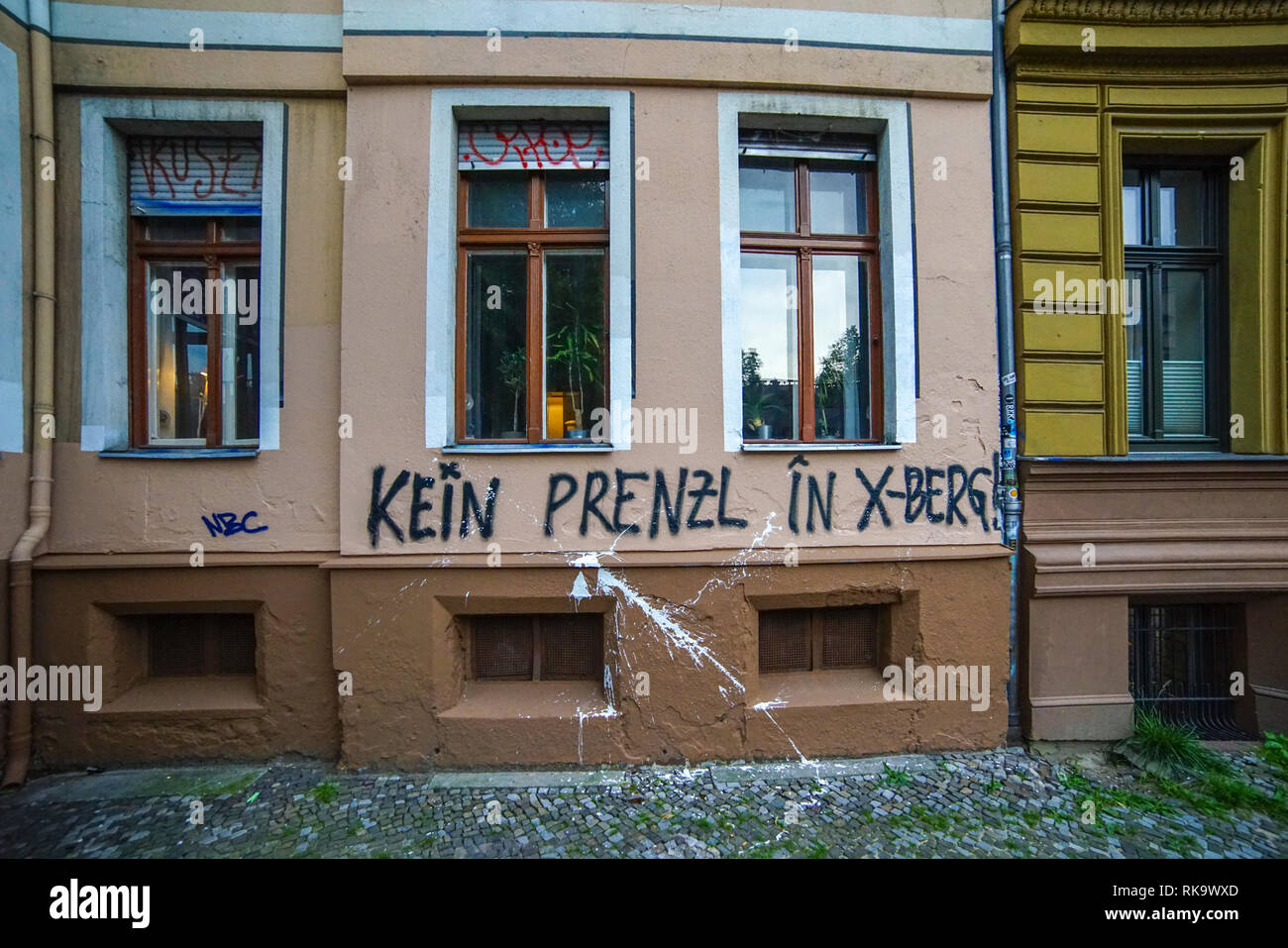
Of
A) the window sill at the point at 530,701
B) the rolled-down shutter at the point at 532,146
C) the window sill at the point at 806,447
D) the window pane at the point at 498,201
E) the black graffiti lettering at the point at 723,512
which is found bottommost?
the window sill at the point at 530,701

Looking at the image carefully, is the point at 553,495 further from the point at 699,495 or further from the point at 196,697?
the point at 196,697

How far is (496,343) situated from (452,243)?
0.76 m

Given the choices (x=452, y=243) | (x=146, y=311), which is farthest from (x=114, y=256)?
(x=452, y=243)

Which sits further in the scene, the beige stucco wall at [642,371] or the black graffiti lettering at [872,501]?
the black graffiti lettering at [872,501]

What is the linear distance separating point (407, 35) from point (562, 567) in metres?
3.88

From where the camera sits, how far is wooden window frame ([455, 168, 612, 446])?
4098 mm

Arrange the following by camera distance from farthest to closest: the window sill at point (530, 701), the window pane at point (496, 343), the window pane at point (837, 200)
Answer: the window pane at point (837, 200)
the window pane at point (496, 343)
the window sill at point (530, 701)

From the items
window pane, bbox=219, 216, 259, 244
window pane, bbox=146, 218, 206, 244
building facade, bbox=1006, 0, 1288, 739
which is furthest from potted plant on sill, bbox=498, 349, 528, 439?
building facade, bbox=1006, 0, 1288, 739

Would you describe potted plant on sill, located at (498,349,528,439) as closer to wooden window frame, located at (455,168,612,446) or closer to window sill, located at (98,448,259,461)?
wooden window frame, located at (455,168,612,446)

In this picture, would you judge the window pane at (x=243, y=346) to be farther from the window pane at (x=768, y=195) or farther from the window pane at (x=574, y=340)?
the window pane at (x=768, y=195)

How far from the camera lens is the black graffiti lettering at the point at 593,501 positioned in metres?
3.89

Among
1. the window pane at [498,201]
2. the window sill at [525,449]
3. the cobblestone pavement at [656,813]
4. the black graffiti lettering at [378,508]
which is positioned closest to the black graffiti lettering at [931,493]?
the cobblestone pavement at [656,813]

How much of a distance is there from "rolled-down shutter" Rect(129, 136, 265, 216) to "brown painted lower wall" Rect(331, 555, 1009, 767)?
9.60 ft

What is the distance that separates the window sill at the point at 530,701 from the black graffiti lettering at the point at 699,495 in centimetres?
138
